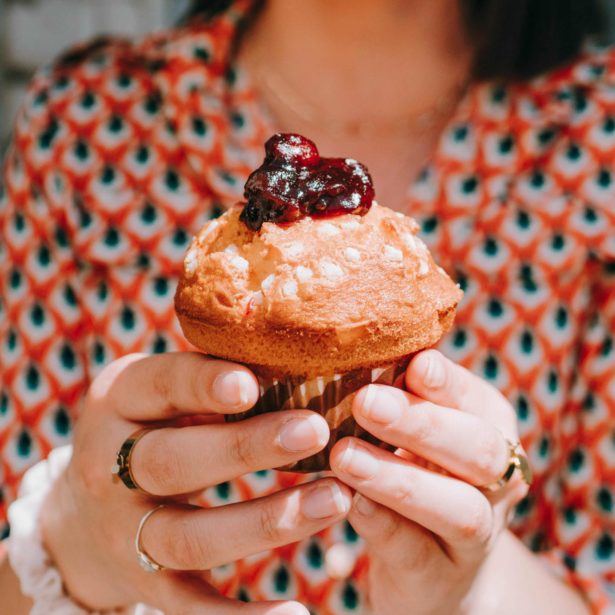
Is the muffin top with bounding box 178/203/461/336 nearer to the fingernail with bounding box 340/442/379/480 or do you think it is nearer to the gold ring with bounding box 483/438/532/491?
the fingernail with bounding box 340/442/379/480

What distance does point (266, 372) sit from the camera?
1.17 meters

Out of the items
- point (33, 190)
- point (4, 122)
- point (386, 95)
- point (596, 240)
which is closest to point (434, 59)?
point (386, 95)

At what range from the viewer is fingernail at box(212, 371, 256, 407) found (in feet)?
3.58

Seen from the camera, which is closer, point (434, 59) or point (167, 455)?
point (167, 455)

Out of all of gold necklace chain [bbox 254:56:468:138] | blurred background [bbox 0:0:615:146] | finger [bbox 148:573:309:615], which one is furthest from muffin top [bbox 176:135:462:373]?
blurred background [bbox 0:0:615:146]

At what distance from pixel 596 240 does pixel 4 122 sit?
3569mm

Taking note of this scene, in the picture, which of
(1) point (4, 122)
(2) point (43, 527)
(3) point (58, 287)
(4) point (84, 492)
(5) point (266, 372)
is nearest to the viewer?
(5) point (266, 372)

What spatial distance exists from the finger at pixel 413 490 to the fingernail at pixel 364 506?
0.08 feet

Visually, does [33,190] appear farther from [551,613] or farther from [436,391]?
[551,613]

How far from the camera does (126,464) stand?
126cm

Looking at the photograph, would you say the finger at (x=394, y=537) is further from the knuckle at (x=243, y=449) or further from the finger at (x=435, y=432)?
the knuckle at (x=243, y=449)

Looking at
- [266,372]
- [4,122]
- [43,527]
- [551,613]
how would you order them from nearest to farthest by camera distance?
1. [266,372]
2. [43,527]
3. [551,613]
4. [4,122]

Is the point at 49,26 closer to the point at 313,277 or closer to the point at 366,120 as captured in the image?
the point at 366,120

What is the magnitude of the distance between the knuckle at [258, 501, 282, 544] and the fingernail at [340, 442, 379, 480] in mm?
150
